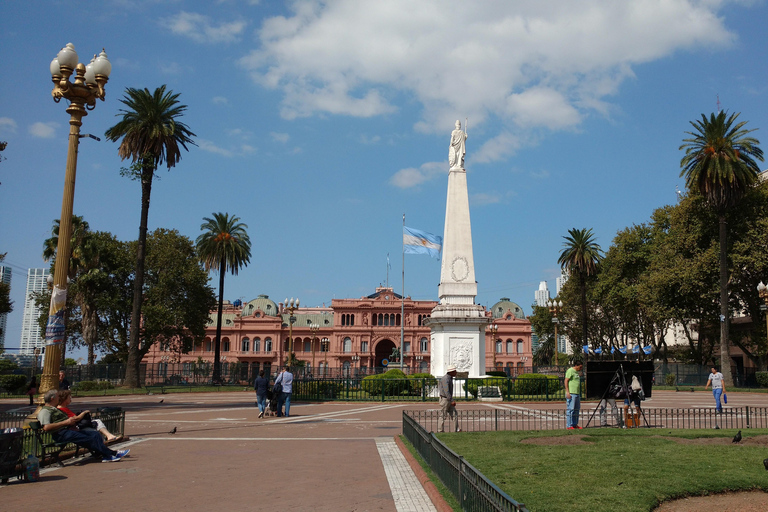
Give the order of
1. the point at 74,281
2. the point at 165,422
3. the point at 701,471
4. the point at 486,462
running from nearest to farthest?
the point at 701,471 < the point at 486,462 < the point at 165,422 < the point at 74,281

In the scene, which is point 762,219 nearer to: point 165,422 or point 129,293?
point 165,422

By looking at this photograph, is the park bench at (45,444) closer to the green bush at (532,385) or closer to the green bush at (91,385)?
the green bush at (532,385)

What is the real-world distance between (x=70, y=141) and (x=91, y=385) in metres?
29.0

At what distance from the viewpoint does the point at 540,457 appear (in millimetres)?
9789

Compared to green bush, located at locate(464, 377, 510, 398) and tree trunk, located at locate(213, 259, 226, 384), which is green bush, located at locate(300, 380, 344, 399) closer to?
green bush, located at locate(464, 377, 510, 398)

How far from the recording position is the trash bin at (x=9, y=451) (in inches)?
327

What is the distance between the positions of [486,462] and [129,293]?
46.3 m

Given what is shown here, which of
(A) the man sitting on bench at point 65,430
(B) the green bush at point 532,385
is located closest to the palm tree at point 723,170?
(B) the green bush at point 532,385

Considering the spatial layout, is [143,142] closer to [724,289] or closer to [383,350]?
[724,289]

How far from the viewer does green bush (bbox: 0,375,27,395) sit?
33.8 metres

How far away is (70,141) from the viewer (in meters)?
12.5

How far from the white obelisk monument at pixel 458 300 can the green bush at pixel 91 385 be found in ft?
70.2

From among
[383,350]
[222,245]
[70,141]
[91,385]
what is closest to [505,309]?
[383,350]

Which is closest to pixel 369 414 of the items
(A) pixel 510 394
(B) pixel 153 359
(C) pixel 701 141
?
(A) pixel 510 394
